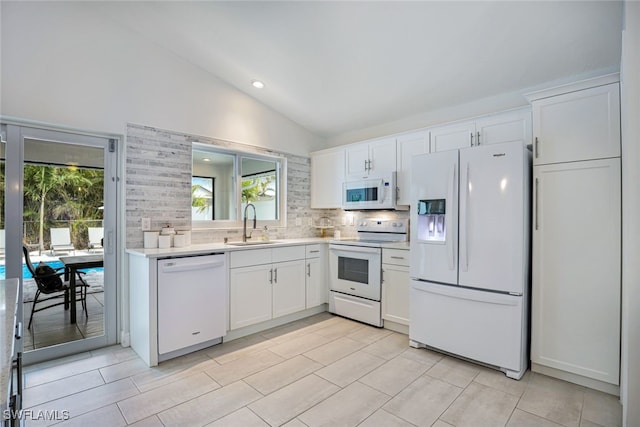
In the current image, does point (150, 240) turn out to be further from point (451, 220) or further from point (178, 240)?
point (451, 220)

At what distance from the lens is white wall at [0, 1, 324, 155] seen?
253 cm

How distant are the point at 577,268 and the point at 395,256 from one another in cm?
151

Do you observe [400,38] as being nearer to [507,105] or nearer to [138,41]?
[507,105]

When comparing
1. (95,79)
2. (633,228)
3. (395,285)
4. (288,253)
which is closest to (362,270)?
(395,285)

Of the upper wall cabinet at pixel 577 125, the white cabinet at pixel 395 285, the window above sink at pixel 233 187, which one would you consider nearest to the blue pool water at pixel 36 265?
the window above sink at pixel 233 187

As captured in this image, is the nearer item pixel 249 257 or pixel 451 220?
pixel 451 220

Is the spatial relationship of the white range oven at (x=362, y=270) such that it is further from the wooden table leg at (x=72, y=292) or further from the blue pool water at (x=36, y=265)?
the wooden table leg at (x=72, y=292)

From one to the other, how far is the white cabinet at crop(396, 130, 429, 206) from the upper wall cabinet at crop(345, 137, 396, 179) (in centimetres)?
8

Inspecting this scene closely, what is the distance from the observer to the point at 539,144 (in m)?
2.52

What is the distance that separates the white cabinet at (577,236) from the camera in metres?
2.25

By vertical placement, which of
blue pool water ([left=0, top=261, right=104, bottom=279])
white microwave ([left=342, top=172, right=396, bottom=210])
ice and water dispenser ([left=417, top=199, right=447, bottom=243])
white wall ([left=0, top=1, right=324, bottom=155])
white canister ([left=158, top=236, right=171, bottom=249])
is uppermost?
white wall ([left=0, top=1, right=324, bottom=155])

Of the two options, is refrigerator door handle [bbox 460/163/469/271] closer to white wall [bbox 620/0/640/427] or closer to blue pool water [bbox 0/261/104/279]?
white wall [bbox 620/0/640/427]

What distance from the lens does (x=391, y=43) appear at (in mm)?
2738

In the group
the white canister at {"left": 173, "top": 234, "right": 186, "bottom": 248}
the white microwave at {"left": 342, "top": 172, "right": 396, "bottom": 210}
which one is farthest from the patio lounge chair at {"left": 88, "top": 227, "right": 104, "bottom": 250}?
the white microwave at {"left": 342, "top": 172, "right": 396, "bottom": 210}
